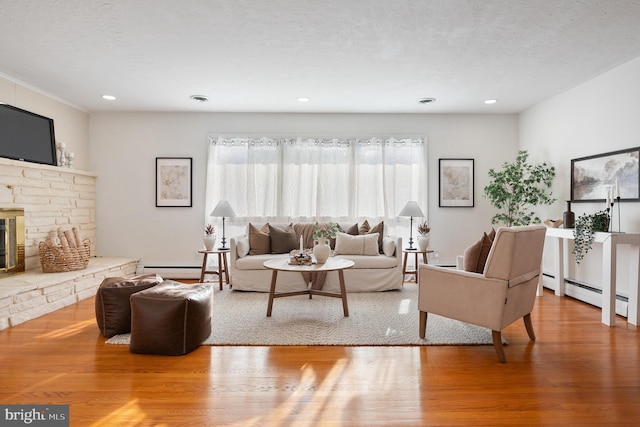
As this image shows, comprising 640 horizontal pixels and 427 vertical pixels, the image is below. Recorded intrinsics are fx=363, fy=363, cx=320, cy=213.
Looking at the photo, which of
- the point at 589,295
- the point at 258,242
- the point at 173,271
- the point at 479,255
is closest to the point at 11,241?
the point at 173,271

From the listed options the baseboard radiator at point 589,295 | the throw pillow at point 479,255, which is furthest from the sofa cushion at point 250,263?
the baseboard radiator at point 589,295

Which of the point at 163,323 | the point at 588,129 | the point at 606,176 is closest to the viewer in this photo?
the point at 163,323

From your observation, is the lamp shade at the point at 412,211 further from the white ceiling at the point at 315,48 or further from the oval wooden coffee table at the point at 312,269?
the oval wooden coffee table at the point at 312,269

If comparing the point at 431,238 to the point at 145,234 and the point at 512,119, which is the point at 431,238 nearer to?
the point at 512,119

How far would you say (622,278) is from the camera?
12.6 ft

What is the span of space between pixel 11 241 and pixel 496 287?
5.21 meters

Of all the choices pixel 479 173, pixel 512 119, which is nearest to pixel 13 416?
pixel 479 173

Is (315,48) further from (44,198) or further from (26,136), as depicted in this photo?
(44,198)

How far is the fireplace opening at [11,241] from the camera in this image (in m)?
4.17

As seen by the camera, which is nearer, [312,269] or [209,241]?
[312,269]

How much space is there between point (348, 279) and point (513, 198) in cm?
259

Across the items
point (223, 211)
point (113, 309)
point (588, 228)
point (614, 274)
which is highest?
point (223, 211)

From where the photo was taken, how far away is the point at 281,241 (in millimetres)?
5164

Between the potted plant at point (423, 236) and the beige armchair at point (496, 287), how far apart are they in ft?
7.06
